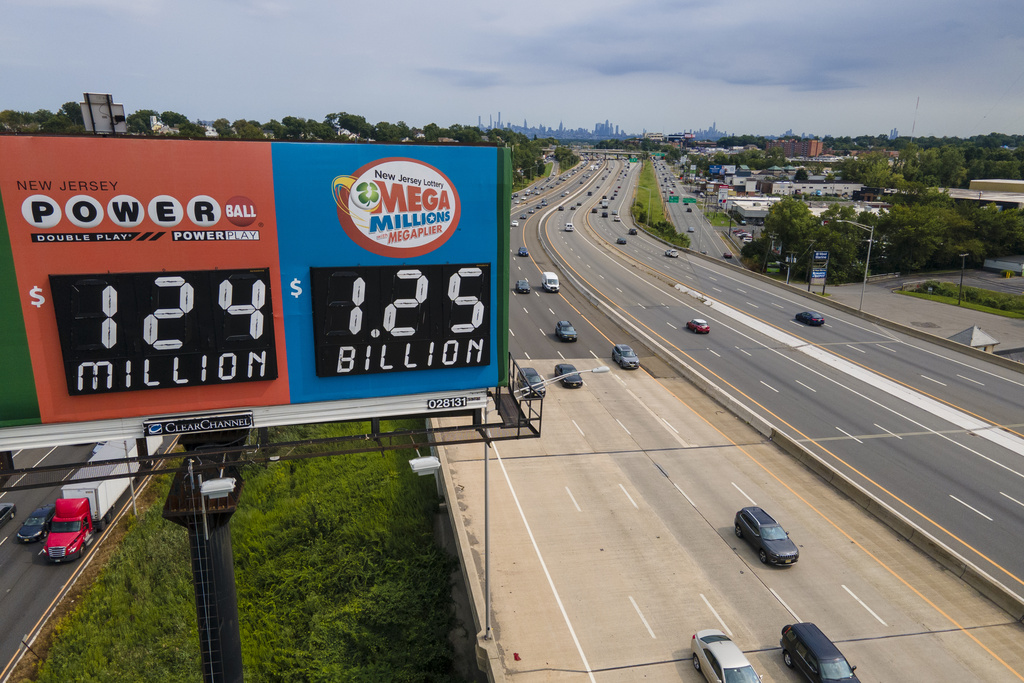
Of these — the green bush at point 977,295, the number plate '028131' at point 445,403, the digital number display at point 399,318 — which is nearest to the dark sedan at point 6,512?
the digital number display at point 399,318

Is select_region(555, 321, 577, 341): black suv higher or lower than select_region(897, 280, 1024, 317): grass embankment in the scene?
higher

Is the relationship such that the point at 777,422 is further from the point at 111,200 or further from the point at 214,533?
the point at 111,200

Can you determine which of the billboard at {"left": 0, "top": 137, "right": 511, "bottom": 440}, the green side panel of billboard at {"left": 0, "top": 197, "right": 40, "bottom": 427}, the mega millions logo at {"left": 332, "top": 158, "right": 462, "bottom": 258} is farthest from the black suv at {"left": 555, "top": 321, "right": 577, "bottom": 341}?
the green side panel of billboard at {"left": 0, "top": 197, "right": 40, "bottom": 427}

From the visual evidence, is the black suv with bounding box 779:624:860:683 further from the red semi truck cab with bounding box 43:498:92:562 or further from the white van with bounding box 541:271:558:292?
the white van with bounding box 541:271:558:292

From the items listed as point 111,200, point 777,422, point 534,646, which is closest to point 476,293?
point 111,200

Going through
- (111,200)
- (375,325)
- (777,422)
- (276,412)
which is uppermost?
(111,200)

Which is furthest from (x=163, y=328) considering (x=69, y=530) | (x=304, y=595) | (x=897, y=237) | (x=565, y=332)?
(x=897, y=237)
